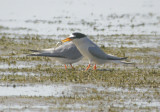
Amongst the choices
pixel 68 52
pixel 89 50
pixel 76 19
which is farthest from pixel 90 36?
pixel 76 19

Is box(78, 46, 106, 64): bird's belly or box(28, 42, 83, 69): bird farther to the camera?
box(28, 42, 83, 69): bird

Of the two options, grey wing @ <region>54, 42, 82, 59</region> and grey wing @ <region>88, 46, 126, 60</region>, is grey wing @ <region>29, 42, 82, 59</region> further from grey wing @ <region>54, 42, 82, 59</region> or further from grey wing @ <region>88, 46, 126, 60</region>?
grey wing @ <region>88, 46, 126, 60</region>

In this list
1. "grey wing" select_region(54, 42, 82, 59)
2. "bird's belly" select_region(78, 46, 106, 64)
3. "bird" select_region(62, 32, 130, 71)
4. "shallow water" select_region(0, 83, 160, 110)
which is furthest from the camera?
"grey wing" select_region(54, 42, 82, 59)

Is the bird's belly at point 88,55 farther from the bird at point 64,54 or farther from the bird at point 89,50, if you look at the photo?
the bird at point 64,54

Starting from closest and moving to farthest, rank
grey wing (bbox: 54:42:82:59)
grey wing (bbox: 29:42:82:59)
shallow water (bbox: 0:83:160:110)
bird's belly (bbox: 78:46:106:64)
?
shallow water (bbox: 0:83:160:110) → bird's belly (bbox: 78:46:106:64) → grey wing (bbox: 29:42:82:59) → grey wing (bbox: 54:42:82:59)

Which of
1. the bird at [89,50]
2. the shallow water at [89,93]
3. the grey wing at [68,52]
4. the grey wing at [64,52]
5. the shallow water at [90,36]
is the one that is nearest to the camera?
the shallow water at [89,93]

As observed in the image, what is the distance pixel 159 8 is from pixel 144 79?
2755 cm

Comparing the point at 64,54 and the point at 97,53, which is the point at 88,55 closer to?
the point at 97,53

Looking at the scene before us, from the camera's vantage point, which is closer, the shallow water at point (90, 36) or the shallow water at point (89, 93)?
the shallow water at point (89, 93)

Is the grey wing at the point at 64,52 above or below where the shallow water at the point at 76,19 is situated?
below

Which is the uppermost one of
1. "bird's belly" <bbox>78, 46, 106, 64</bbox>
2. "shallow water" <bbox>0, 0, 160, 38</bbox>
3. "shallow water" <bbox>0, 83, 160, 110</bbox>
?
"shallow water" <bbox>0, 0, 160, 38</bbox>

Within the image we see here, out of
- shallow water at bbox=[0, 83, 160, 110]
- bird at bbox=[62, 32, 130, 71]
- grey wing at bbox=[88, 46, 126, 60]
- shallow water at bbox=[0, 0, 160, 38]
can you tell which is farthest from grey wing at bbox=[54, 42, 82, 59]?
shallow water at bbox=[0, 0, 160, 38]

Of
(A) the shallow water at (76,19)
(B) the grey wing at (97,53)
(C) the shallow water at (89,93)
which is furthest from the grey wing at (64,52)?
(A) the shallow water at (76,19)

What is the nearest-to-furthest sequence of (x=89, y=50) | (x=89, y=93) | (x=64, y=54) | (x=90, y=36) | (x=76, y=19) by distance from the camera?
(x=89, y=93), (x=89, y=50), (x=64, y=54), (x=90, y=36), (x=76, y=19)
